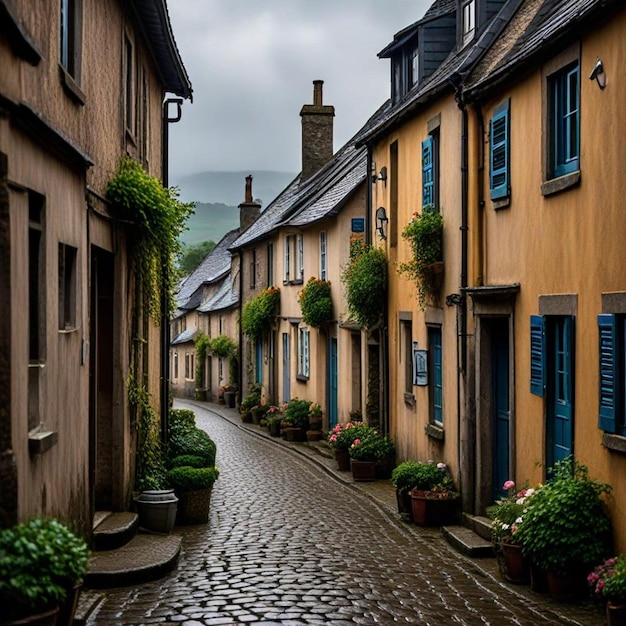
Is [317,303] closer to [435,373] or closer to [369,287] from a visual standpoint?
[369,287]

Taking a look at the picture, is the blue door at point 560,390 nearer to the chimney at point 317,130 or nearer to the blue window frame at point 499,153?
the blue window frame at point 499,153

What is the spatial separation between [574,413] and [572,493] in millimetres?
1019

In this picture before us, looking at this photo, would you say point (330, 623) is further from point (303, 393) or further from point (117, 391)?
point (303, 393)

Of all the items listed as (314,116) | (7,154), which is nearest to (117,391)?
(7,154)

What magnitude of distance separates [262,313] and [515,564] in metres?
22.8

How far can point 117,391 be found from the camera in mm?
12844

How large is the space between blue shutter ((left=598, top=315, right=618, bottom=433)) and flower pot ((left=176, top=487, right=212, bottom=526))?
255 inches

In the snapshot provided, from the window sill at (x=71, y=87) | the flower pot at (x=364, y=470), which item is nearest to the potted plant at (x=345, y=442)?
the flower pot at (x=364, y=470)

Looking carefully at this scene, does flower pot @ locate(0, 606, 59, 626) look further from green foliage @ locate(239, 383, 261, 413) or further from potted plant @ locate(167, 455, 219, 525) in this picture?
green foliage @ locate(239, 383, 261, 413)

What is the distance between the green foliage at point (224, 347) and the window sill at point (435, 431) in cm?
2604

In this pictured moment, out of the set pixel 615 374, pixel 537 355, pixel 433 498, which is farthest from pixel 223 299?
pixel 615 374

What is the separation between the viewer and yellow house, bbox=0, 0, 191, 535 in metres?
7.28

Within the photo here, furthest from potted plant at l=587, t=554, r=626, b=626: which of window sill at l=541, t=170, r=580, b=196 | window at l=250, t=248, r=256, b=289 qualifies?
window at l=250, t=248, r=256, b=289

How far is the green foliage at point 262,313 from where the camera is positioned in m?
32.6
